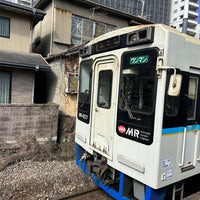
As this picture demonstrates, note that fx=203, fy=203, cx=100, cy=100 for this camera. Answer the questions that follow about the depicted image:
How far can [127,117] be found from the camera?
307 centimetres

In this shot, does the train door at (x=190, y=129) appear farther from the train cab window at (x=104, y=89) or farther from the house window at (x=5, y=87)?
the house window at (x=5, y=87)

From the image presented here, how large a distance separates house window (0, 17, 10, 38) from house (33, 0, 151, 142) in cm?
207

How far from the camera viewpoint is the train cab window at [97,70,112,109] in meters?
3.60

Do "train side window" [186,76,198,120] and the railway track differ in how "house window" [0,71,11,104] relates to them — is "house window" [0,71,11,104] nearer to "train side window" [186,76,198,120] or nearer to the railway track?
the railway track

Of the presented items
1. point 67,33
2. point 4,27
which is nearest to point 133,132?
point 4,27

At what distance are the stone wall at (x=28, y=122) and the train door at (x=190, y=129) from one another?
464 centimetres

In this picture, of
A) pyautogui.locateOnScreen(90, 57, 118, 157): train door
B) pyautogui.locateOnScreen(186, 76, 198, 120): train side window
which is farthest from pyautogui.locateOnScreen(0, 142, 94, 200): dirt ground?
pyautogui.locateOnScreen(186, 76, 198, 120): train side window

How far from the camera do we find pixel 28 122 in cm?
628

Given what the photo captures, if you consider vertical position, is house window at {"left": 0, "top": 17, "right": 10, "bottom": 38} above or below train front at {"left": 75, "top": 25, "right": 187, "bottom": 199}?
above

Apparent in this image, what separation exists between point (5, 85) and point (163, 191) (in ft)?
24.6

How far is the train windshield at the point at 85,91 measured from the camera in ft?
13.5

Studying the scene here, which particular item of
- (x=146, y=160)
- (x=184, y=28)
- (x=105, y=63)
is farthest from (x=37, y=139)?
(x=184, y=28)

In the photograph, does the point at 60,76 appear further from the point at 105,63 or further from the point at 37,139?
the point at 105,63

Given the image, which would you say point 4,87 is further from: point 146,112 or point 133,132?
point 146,112
